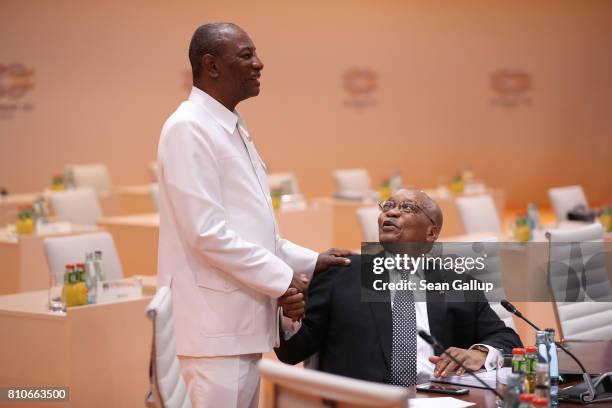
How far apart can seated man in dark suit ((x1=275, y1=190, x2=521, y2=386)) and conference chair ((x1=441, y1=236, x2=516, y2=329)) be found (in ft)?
0.66

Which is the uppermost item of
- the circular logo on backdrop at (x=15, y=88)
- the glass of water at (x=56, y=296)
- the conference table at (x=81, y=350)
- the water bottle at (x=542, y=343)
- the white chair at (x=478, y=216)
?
the circular logo on backdrop at (x=15, y=88)

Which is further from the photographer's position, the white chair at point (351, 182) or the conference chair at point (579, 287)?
the white chair at point (351, 182)

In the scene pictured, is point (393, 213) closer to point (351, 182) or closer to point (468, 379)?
point (468, 379)

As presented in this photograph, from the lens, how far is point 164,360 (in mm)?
2176

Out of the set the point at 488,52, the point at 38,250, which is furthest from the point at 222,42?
the point at 488,52

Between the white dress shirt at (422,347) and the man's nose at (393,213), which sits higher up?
the man's nose at (393,213)

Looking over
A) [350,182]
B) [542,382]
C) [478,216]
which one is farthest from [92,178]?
[542,382]

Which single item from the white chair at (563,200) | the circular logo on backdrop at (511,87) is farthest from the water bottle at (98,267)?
the circular logo on backdrop at (511,87)

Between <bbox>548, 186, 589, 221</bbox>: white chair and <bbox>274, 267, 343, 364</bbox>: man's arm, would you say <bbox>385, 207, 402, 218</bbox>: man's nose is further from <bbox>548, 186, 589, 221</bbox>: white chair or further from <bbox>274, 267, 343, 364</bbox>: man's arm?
<bbox>548, 186, 589, 221</bbox>: white chair

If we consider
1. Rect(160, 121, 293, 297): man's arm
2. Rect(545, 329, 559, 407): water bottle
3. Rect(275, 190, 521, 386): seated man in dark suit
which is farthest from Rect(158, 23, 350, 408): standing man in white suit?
Rect(545, 329, 559, 407): water bottle

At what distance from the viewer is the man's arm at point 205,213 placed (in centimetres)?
228

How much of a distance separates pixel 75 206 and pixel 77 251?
8.87 feet

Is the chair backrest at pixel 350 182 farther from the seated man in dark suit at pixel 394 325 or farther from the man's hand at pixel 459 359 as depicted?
the man's hand at pixel 459 359

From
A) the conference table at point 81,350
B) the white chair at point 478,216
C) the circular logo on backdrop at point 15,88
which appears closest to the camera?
the conference table at point 81,350
